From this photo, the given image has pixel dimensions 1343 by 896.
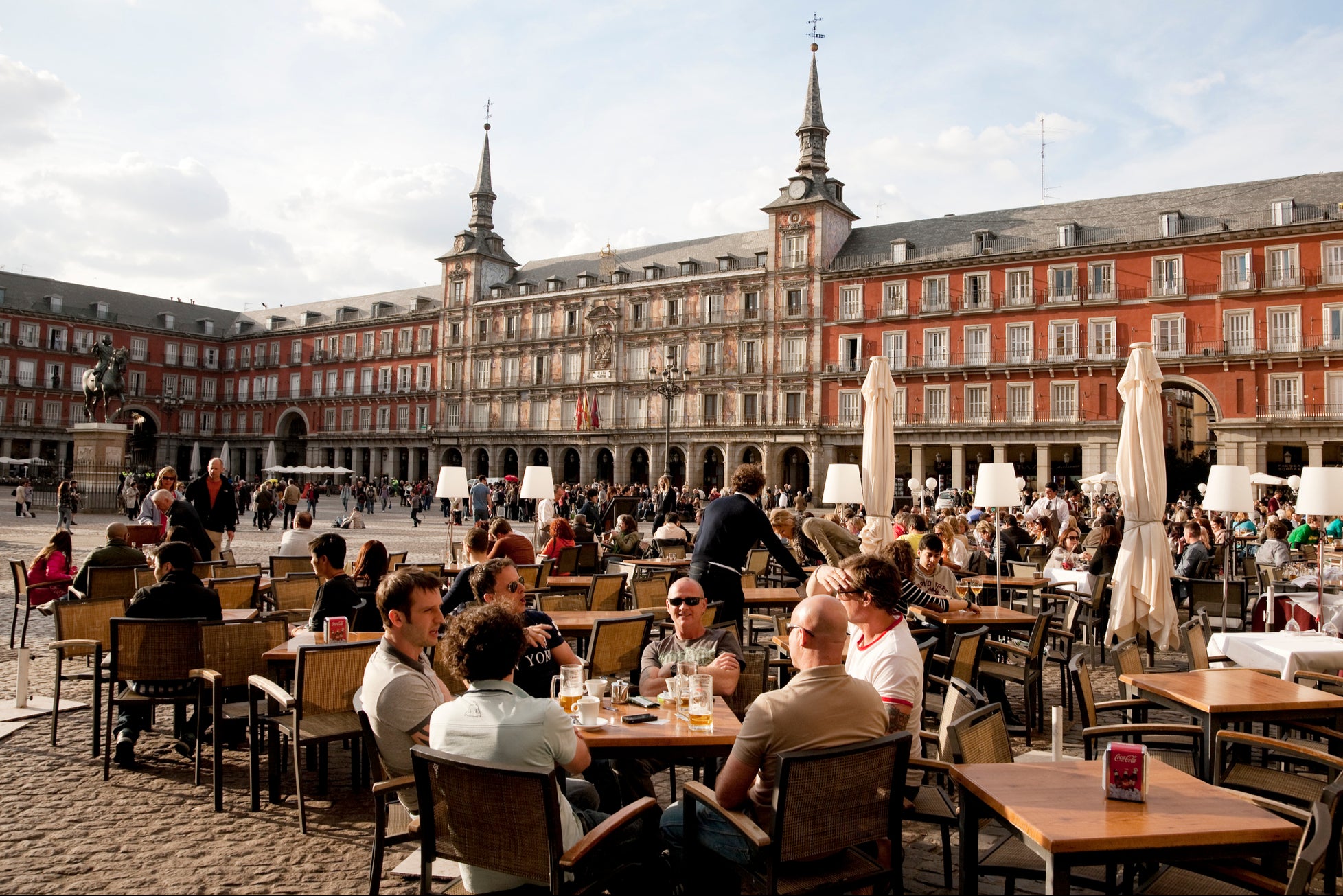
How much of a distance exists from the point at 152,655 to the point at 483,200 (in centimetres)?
4808

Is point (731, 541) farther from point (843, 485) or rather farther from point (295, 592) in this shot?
point (843, 485)

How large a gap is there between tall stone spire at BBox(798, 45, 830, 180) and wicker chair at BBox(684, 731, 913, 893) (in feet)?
128

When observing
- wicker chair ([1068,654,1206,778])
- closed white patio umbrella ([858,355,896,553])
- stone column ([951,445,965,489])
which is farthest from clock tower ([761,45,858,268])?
wicker chair ([1068,654,1206,778])

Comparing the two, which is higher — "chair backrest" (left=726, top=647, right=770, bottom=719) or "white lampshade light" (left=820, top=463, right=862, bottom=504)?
"white lampshade light" (left=820, top=463, right=862, bottom=504)

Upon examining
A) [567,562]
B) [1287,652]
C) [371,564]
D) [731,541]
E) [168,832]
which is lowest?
[168,832]

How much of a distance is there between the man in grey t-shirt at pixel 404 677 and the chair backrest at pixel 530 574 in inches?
154

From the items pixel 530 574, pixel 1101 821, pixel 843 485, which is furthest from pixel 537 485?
pixel 1101 821

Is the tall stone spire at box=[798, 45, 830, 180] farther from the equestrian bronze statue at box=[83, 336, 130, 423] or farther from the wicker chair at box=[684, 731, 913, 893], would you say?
the wicker chair at box=[684, 731, 913, 893]

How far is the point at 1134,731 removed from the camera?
402 centimetres

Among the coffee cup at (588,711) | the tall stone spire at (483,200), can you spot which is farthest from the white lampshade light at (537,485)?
the tall stone spire at (483,200)

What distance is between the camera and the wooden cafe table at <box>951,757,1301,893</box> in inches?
103

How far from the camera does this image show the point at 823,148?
40188 millimetres

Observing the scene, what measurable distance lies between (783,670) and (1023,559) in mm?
8245

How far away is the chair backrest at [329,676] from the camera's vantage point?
4426 millimetres
